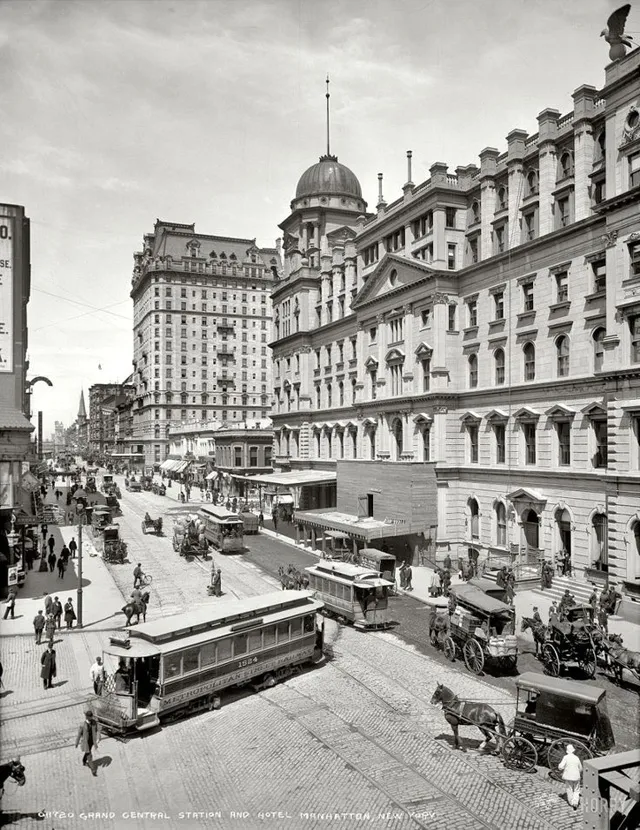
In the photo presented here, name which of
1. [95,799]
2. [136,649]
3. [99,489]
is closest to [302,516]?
[136,649]

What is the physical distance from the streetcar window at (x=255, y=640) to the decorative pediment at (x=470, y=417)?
83.2ft

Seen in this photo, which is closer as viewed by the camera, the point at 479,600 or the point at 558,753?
the point at 558,753

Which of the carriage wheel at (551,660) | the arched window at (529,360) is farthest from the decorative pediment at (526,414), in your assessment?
the carriage wheel at (551,660)

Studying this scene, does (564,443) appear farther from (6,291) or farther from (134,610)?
(6,291)

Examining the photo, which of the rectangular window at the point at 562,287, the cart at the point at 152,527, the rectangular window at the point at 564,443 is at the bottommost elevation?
the cart at the point at 152,527

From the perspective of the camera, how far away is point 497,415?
41.0 m

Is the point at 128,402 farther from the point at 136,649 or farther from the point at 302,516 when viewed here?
the point at 136,649

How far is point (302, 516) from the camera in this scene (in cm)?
4766

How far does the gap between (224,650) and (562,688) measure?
956 centimetres

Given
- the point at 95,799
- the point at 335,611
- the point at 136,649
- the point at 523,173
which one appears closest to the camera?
the point at 95,799

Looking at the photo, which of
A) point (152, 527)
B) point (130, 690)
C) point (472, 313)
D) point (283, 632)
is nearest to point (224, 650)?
point (283, 632)

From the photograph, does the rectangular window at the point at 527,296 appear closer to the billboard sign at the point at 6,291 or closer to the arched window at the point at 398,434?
the arched window at the point at 398,434

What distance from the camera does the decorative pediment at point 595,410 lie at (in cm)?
3328

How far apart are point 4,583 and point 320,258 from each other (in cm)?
4415
